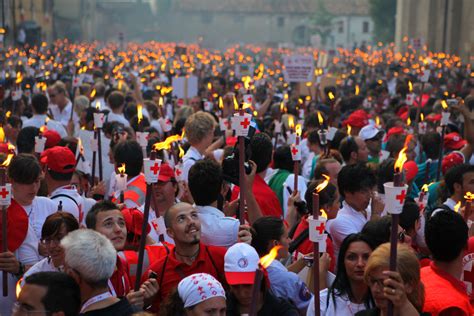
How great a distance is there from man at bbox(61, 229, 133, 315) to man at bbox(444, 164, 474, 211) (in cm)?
366

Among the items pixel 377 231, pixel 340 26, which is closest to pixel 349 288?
pixel 377 231

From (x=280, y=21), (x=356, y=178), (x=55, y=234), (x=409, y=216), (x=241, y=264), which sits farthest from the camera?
(x=280, y=21)

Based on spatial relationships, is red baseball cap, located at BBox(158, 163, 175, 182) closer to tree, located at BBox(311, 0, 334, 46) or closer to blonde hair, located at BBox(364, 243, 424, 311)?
blonde hair, located at BBox(364, 243, 424, 311)

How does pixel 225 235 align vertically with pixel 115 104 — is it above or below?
above

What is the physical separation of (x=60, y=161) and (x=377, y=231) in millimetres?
2832

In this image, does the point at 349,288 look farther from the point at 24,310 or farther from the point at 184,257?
the point at 24,310

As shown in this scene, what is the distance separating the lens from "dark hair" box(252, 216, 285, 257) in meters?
6.26

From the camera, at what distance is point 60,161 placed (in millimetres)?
7770

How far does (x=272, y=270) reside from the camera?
235 inches

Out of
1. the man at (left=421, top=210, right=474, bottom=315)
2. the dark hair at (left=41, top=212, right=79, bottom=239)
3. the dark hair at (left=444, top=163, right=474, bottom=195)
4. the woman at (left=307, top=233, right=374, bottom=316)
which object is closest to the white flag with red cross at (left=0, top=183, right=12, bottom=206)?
the dark hair at (left=41, top=212, right=79, bottom=239)

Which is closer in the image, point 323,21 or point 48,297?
point 48,297

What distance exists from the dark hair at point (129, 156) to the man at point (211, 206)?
5.40 feet

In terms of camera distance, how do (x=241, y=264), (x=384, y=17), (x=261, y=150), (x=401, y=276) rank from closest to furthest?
(x=401, y=276) < (x=241, y=264) < (x=261, y=150) < (x=384, y=17)

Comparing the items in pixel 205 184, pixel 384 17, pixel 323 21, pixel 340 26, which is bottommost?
pixel 340 26
